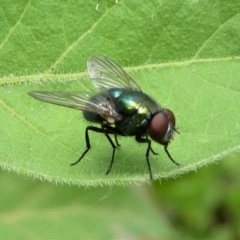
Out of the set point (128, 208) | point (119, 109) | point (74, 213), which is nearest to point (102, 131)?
point (119, 109)

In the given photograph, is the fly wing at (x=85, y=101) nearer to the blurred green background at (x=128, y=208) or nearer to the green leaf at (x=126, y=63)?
the green leaf at (x=126, y=63)

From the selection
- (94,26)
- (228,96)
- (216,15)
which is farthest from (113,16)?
(228,96)

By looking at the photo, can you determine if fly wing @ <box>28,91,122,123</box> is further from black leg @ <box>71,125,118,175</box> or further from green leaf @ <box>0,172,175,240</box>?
green leaf @ <box>0,172,175,240</box>

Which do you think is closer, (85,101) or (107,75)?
(85,101)

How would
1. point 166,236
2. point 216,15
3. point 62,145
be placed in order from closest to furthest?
point 62,145 < point 216,15 < point 166,236

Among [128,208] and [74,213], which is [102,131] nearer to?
[74,213]

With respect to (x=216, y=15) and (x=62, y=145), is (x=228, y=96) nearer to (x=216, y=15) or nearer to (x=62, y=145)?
(x=216, y=15)
